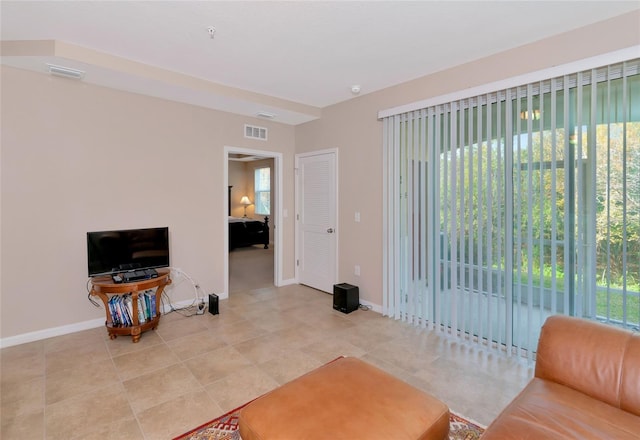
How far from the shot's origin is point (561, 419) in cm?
132

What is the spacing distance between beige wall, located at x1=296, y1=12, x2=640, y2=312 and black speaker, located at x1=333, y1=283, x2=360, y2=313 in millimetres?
185

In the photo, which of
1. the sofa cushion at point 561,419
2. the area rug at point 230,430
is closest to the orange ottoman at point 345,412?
the sofa cushion at point 561,419

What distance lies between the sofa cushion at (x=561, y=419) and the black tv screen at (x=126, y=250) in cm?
339

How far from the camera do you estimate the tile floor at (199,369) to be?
6.72ft

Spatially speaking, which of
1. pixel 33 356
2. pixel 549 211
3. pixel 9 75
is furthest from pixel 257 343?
pixel 9 75

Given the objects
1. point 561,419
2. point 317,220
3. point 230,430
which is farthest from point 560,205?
A: point 317,220

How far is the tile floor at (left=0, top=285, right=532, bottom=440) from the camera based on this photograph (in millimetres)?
2049

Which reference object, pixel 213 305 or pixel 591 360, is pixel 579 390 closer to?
pixel 591 360

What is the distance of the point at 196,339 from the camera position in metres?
3.18

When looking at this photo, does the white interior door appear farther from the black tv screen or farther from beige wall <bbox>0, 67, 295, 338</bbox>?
the black tv screen

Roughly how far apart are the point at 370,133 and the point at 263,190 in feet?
20.8

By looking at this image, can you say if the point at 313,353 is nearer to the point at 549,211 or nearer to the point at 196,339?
the point at 196,339

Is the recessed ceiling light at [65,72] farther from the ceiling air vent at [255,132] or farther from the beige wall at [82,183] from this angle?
the ceiling air vent at [255,132]

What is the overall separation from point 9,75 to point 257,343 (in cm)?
330
